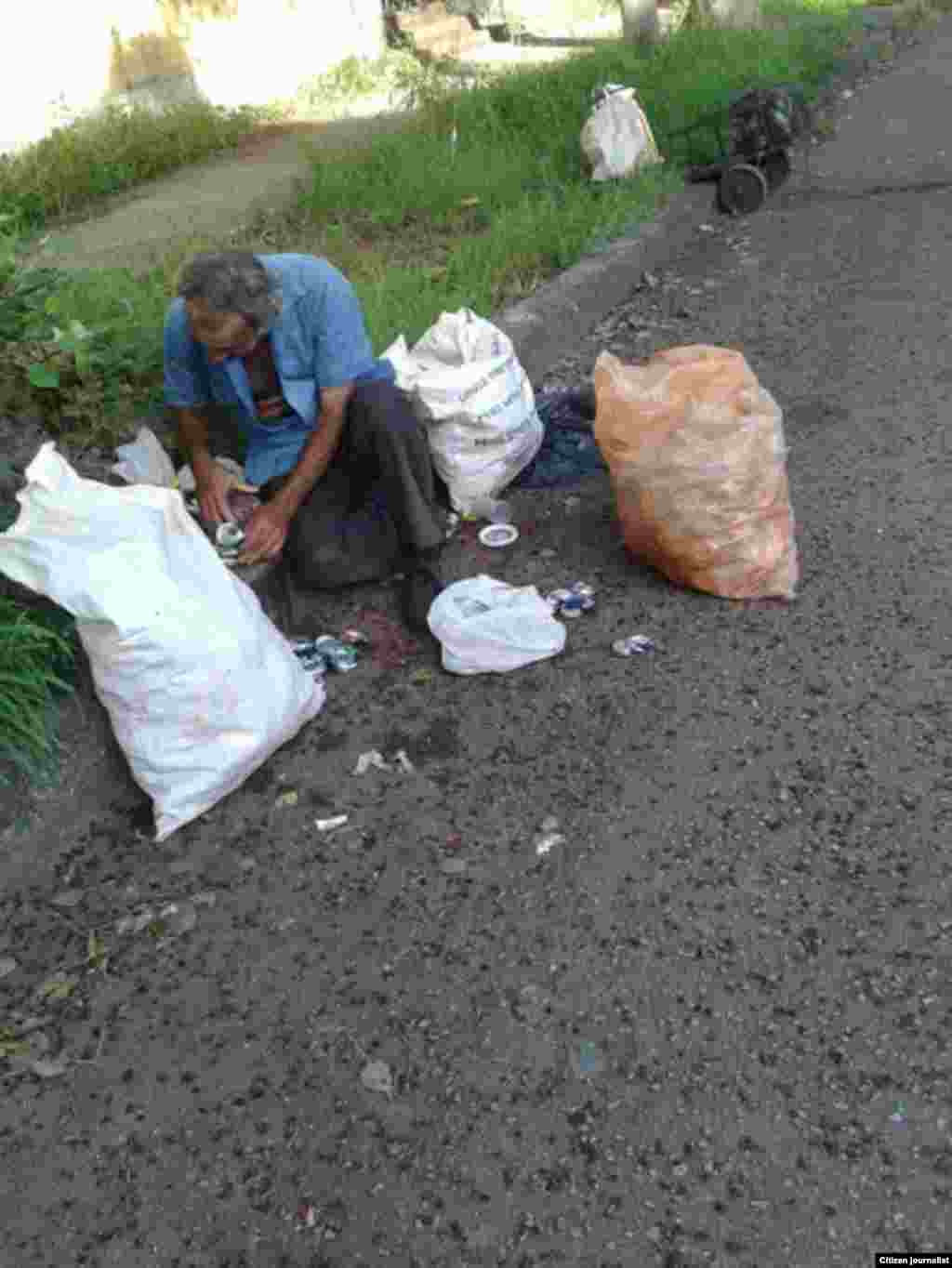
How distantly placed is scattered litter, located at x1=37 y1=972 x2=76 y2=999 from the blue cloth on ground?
7.17 ft

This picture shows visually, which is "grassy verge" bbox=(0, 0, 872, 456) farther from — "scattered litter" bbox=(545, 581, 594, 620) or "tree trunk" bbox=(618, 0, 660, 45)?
"scattered litter" bbox=(545, 581, 594, 620)

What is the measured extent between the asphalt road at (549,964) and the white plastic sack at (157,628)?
148mm

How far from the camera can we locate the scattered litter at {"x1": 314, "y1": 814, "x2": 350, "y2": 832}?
2641 millimetres

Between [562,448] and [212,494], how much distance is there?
1.24m

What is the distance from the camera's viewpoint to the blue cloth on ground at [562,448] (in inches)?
155

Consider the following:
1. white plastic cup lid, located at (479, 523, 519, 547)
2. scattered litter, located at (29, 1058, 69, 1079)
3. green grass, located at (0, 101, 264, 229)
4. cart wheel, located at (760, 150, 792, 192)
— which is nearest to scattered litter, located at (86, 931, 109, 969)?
scattered litter, located at (29, 1058, 69, 1079)

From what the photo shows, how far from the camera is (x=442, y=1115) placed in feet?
6.49

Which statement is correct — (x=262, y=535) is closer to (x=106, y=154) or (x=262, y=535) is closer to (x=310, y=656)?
(x=310, y=656)

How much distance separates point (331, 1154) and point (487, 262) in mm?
4407

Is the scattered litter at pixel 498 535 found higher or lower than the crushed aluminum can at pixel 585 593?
higher

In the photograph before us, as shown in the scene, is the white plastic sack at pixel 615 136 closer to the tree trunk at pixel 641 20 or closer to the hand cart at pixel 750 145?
the hand cart at pixel 750 145

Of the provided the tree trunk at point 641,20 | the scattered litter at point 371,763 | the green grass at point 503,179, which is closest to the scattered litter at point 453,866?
the scattered litter at point 371,763

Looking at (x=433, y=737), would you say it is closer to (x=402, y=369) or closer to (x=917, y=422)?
(x=402, y=369)

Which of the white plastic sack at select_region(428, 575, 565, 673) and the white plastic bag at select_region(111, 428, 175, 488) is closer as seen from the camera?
the white plastic sack at select_region(428, 575, 565, 673)
